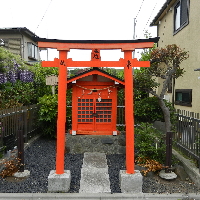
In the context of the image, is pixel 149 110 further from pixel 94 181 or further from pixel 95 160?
pixel 94 181

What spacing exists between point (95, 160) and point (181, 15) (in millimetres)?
9555

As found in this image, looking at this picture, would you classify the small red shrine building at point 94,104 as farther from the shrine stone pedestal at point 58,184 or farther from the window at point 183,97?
the window at point 183,97

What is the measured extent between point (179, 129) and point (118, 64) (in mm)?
3774

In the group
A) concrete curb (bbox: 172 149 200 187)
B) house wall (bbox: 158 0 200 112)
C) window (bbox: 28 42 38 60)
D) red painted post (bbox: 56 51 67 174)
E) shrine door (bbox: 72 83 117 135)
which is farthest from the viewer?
window (bbox: 28 42 38 60)

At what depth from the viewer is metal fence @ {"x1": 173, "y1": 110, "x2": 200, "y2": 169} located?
5.89 meters

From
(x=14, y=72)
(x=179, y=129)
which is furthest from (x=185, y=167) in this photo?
(x=14, y=72)

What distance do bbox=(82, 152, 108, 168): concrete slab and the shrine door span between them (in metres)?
0.91

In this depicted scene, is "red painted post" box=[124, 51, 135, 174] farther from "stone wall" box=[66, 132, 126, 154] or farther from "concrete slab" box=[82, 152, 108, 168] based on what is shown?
"stone wall" box=[66, 132, 126, 154]

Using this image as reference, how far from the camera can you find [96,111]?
8406mm

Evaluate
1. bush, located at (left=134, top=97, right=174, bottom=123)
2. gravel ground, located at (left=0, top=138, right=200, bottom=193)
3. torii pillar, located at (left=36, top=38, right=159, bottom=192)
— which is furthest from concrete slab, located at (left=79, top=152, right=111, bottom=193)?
bush, located at (left=134, top=97, right=174, bottom=123)

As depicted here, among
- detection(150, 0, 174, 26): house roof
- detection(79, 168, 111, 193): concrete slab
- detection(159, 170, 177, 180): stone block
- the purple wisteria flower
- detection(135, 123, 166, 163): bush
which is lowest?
detection(79, 168, 111, 193): concrete slab

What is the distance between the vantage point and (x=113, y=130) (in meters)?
8.45

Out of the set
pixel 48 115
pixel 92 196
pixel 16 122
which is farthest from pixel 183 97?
pixel 16 122

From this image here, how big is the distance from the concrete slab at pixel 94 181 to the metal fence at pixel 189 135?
276 centimetres
